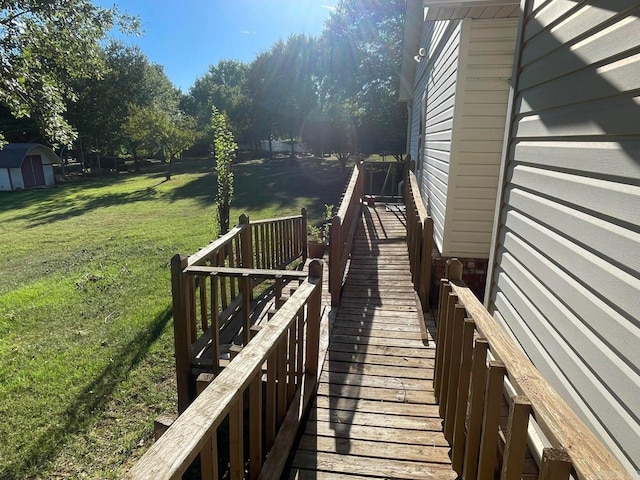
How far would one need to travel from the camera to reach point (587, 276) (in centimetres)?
172

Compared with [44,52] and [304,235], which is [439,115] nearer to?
[304,235]

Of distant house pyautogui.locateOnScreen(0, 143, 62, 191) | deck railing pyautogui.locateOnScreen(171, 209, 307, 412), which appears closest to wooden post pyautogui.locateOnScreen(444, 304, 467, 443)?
deck railing pyautogui.locateOnScreen(171, 209, 307, 412)

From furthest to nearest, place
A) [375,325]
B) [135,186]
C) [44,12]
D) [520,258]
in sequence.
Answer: [135,186]
[44,12]
[375,325]
[520,258]

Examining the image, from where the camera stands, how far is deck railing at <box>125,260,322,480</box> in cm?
108

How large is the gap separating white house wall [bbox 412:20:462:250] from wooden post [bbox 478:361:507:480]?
3521 mm

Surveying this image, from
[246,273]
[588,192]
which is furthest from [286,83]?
[588,192]

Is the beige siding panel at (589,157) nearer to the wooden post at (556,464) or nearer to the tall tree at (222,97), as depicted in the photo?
the wooden post at (556,464)

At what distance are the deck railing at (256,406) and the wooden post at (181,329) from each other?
0.67 m

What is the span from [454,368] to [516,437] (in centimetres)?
86

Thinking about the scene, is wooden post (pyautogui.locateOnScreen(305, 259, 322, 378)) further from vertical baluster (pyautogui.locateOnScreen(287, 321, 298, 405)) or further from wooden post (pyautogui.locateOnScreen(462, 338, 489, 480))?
wooden post (pyautogui.locateOnScreen(462, 338, 489, 480))

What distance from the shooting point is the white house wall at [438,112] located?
4.94m

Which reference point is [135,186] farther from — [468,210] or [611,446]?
[611,446]

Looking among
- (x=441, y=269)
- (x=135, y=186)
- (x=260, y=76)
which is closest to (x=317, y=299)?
(x=441, y=269)

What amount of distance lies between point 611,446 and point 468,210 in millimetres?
3480
